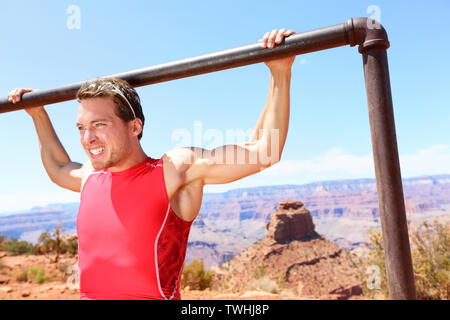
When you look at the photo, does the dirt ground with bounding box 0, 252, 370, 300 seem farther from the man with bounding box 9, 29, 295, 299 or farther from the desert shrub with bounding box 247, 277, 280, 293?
the man with bounding box 9, 29, 295, 299

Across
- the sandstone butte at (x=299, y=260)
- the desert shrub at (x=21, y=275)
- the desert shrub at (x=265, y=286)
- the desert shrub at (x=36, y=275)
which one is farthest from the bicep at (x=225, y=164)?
the sandstone butte at (x=299, y=260)

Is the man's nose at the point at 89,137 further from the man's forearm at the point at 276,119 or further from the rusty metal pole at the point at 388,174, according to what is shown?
the rusty metal pole at the point at 388,174

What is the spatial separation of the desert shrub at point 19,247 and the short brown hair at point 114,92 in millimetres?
25843

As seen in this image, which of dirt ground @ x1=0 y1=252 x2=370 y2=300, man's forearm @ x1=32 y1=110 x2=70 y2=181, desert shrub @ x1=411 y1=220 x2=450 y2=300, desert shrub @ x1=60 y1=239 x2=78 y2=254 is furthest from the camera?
desert shrub @ x1=60 y1=239 x2=78 y2=254

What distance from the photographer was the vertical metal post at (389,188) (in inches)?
51.9

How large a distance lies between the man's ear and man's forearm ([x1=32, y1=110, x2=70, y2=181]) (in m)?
0.89

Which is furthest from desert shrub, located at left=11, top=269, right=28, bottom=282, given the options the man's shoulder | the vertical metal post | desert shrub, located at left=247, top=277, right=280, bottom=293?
the vertical metal post

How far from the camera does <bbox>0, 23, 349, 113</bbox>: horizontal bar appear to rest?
1.51 m

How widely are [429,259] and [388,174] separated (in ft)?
57.8

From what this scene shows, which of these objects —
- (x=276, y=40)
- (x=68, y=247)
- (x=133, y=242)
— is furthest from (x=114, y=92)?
(x=68, y=247)

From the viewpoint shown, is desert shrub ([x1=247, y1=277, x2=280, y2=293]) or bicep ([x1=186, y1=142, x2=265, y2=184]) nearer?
bicep ([x1=186, y1=142, x2=265, y2=184])

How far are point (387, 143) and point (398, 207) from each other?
0.26 metres
